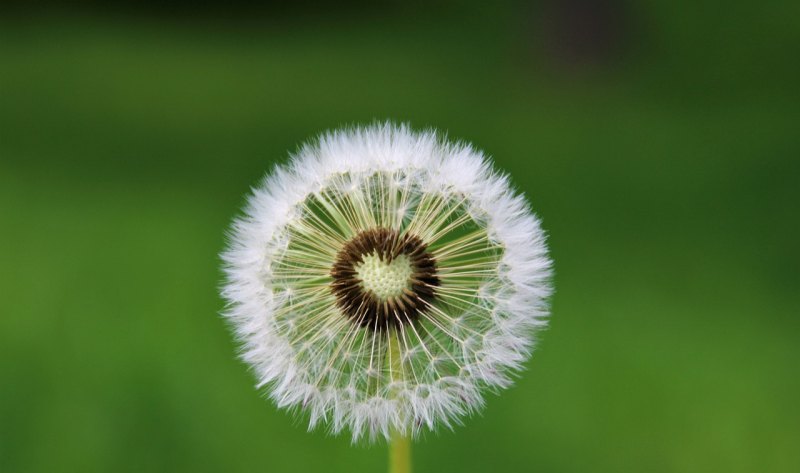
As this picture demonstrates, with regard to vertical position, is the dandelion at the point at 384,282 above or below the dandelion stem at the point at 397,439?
above

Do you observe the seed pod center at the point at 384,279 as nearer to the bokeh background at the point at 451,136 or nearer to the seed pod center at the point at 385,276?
the seed pod center at the point at 385,276

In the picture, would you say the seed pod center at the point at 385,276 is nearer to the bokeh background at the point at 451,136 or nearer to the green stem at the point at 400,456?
the green stem at the point at 400,456

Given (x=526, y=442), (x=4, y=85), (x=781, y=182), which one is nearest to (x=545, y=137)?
(x=781, y=182)

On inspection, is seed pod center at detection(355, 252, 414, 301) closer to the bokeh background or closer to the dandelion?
the dandelion

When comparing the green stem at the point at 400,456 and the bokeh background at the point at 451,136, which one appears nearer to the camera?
the green stem at the point at 400,456

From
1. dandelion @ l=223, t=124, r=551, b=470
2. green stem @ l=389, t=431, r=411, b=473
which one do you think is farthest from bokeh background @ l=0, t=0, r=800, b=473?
green stem @ l=389, t=431, r=411, b=473

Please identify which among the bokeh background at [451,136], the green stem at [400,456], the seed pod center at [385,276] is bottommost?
Result: the green stem at [400,456]

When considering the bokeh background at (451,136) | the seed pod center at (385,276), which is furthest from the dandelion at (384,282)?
the bokeh background at (451,136)
